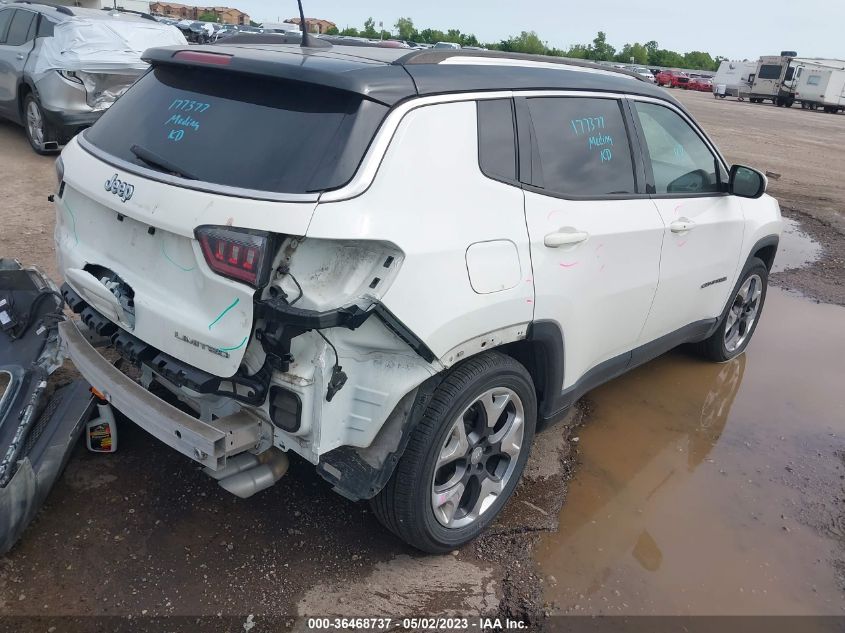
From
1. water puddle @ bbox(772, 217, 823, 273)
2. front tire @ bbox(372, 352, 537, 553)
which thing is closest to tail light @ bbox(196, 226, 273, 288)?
front tire @ bbox(372, 352, 537, 553)

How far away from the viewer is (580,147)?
3.16 meters

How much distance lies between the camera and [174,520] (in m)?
2.96

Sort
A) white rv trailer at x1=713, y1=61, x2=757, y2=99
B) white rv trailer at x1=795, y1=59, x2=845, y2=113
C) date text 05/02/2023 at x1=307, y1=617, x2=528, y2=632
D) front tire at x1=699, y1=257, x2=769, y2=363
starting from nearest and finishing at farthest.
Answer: date text 05/02/2023 at x1=307, y1=617, x2=528, y2=632 < front tire at x1=699, y1=257, x2=769, y2=363 < white rv trailer at x1=795, y1=59, x2=845, y2=113 < white rv trailer at x1=713, y1=61, x2=757, y2=99

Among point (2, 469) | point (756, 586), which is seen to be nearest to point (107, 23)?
point (2, 469)

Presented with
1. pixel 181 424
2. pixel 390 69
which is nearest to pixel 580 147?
pixel 390 69

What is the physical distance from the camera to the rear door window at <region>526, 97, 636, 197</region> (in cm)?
294

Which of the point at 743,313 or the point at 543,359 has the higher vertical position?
the point at 543,359

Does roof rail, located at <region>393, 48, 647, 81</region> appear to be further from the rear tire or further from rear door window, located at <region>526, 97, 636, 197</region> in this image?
the rear tire

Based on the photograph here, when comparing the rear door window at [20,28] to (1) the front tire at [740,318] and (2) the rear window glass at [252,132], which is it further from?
(1) the front tire at [740,318]

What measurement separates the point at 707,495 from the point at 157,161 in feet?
9.90

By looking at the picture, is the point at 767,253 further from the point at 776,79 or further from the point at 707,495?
the point at 776,79

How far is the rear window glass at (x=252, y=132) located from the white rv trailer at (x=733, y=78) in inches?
1825

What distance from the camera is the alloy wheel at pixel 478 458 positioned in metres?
2.78

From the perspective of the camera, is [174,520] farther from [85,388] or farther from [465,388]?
[465,388]
